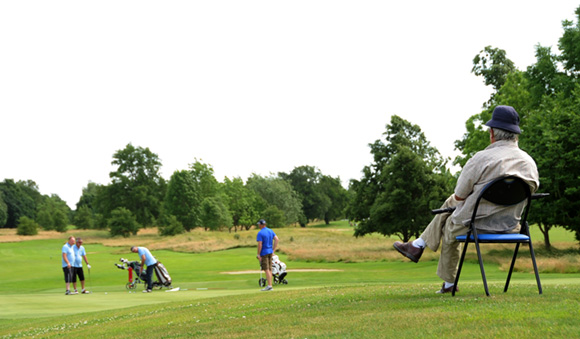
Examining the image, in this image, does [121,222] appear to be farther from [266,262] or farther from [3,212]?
[266,262]

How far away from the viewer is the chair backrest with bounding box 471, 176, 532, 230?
20.0 feet

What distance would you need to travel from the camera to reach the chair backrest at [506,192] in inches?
239

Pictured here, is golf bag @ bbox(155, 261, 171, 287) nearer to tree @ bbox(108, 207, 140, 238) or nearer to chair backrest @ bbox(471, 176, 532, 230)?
chair backrest @ bbox(471, 176, 532, 230)

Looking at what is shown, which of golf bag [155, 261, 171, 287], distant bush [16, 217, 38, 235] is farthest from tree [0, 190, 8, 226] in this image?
golf bag [155, 261, 171, 287]

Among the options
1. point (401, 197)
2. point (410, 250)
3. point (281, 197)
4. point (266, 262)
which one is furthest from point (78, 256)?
point (281, 197)

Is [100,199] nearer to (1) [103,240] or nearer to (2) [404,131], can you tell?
(1) [103,240]

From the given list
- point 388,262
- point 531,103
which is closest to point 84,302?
point 388,262

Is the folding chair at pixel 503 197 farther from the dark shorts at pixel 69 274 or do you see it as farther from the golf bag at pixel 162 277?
the dark shorts at pixel 69 274

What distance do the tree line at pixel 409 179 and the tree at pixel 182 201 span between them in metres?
0.17

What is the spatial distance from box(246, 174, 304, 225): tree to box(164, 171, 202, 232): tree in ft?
66.8

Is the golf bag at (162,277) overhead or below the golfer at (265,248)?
below

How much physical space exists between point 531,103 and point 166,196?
73555 millimetres

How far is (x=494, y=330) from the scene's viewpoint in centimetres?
461

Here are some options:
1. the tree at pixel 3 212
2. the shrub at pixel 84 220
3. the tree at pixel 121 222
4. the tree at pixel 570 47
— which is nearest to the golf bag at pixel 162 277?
the tree at pixel 570 47
